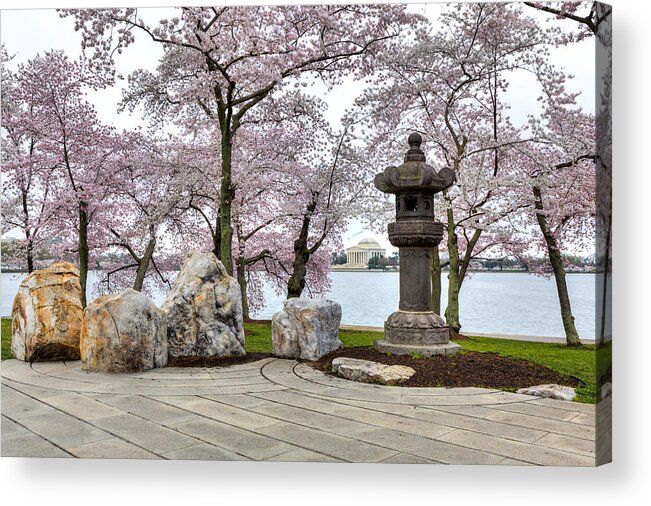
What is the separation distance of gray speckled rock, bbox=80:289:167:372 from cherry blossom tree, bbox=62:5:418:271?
1.99 m

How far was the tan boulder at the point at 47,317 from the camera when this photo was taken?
15.2ft

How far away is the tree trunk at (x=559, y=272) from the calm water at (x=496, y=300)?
0.25 ft

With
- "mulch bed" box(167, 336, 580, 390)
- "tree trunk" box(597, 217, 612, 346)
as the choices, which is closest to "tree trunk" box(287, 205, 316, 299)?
"mulch bed" box(167, 336, 580, 390)

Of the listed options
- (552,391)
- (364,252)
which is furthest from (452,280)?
(552,391)

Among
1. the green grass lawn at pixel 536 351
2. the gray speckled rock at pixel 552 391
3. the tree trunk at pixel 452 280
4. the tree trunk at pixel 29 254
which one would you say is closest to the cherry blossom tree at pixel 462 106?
the tree trunk at pixel 452 280

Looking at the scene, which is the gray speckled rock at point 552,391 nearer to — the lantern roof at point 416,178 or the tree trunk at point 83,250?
the lantern roof at point 416,178

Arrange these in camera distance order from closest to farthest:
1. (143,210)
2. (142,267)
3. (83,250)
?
(83,250) < (142,267) < (143,210)

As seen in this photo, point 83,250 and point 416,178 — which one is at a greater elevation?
point 416,178

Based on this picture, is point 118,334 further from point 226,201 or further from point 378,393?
point 226,201

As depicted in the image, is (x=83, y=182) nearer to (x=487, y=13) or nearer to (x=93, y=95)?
(x=93, y=95)

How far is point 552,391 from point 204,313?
9.67ft

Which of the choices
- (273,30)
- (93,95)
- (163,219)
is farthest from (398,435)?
(163,219)

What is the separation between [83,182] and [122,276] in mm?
1089

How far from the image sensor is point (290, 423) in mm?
3213
